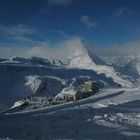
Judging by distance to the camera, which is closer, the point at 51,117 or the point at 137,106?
the point at 51,117

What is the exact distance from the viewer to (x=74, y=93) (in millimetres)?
73375

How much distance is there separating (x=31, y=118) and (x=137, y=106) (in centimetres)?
1810

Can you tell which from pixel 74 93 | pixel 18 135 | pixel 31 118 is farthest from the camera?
pixel 74 93

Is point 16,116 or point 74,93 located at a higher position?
point 74,93

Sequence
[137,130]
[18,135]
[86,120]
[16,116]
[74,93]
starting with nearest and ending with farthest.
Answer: [18,135]
[137,130]
[86,120]
[16,116]
[74,93]

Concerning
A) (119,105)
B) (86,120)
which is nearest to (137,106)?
(119,105)

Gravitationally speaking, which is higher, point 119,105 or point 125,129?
point 119,105

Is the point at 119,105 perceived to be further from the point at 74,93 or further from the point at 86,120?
the point at 74,93

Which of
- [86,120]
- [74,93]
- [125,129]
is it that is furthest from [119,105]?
[74,93]

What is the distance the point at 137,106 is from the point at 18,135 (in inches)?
979

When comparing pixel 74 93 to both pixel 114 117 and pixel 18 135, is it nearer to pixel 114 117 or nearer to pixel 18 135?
pixel 114 117

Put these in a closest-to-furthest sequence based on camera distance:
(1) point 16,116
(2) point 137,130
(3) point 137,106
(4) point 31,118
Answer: (2) point 137,130 → (4) point 31,118 → (1) point 16,116 → (3) point 137,106

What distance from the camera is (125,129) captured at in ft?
98.5

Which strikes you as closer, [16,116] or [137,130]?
[137,130]
